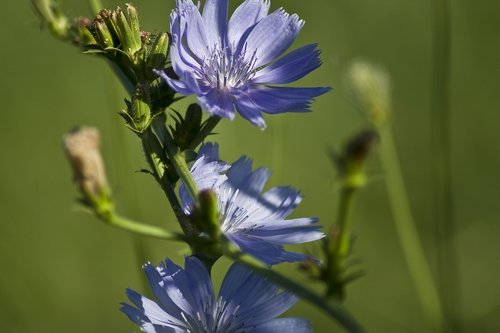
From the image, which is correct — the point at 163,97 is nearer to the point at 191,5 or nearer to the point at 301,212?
the point at 191,5

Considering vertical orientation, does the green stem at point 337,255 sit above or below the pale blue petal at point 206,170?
below

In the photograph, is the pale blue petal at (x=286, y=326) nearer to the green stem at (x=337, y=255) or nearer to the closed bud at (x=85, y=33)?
the green stem at (x=337, y=255)

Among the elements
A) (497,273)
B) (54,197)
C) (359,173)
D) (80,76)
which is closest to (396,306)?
(497,273)

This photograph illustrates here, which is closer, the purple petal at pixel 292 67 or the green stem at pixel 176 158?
the green stem at pixel 176 158

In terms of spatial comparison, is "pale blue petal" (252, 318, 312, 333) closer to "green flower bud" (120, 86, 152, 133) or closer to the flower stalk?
the flower stalk

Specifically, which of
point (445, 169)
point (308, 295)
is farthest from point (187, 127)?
point (445, 169)

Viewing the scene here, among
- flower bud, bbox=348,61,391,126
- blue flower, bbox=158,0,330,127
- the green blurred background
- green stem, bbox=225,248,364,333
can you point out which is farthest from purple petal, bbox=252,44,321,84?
the green blurred background

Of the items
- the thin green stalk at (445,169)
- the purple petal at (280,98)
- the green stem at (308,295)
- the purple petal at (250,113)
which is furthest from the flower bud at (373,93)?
the green stem at (308,295)
